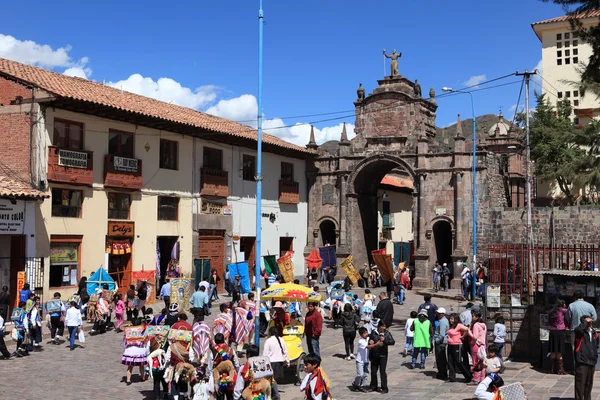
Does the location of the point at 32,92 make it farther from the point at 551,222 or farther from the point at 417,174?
the point at 551,222

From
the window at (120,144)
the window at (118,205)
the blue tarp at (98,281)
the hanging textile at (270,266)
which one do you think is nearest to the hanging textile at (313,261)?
the hanging textile at (270,266)

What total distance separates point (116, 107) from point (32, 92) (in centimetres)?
314

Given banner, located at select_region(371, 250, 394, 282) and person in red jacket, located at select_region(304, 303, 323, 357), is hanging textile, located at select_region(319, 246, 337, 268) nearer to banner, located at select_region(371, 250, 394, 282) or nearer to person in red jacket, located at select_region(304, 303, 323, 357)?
banner, located at select_region(371, 250, 394, 282)

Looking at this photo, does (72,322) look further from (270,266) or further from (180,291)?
(270,266)

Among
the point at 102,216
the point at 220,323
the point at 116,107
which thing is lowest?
the point at 220,323

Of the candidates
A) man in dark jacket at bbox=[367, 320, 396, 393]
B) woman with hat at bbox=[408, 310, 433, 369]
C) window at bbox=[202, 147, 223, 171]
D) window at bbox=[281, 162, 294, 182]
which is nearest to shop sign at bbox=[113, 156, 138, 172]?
window at bbox=[202, 147, 223, 171]

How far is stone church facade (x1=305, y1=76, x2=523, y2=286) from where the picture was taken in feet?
118

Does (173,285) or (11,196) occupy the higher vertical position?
(11,196)

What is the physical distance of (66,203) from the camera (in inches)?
969

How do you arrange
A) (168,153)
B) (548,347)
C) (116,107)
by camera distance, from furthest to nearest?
(168,153)
(116,107)
(548,347)

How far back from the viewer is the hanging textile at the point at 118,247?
2628cm

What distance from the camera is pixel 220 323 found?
14266 millimetres

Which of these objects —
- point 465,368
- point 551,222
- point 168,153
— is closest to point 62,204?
point 168,153

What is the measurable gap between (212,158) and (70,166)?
9323mm
